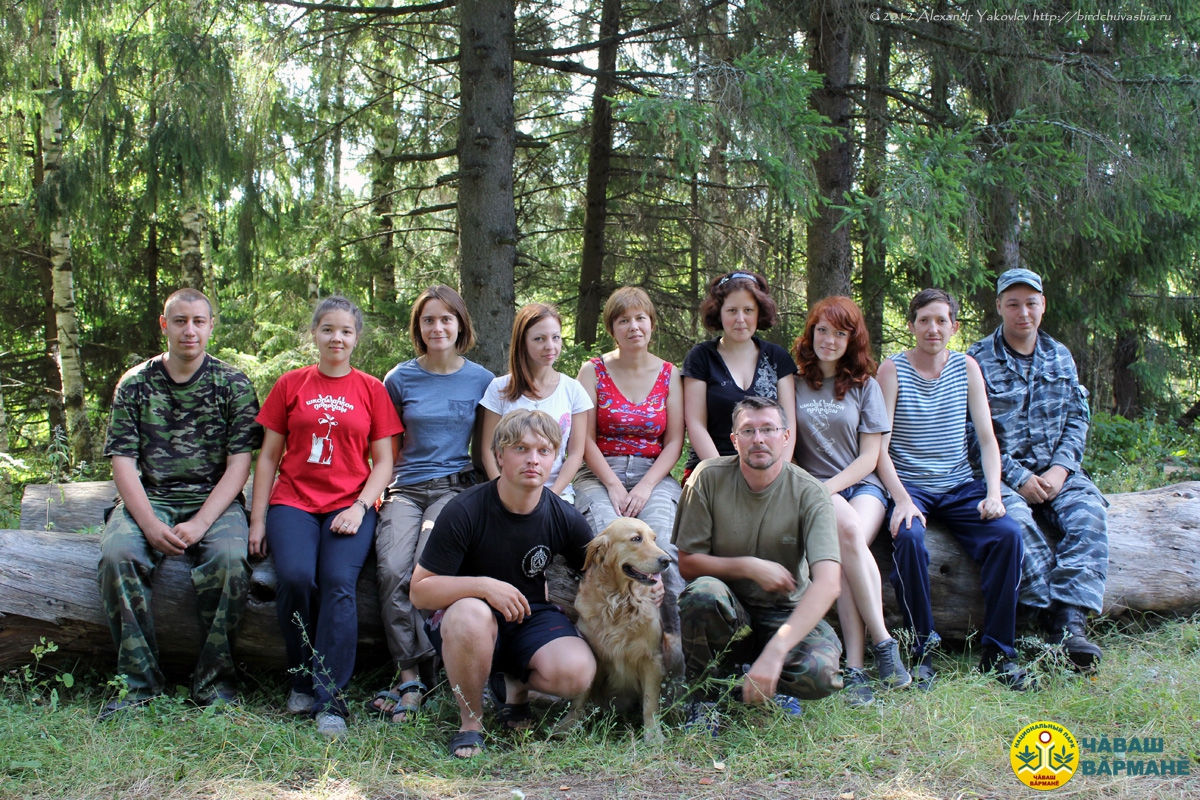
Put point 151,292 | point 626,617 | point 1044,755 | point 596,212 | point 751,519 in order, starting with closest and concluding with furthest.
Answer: point 1044,755
point 626,617
point 751,519
point 596,212
point 151,292

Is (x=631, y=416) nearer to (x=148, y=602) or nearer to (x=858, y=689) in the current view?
(x=858, y=689)

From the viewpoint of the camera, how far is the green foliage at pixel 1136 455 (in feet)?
25.1

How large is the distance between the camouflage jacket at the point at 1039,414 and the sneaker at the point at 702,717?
8.21ft

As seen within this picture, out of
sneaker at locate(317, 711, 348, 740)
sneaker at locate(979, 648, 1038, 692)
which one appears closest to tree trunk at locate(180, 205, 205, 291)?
sneaker at locate(317, 711, 348, 740)

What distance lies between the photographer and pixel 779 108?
6.06 meters

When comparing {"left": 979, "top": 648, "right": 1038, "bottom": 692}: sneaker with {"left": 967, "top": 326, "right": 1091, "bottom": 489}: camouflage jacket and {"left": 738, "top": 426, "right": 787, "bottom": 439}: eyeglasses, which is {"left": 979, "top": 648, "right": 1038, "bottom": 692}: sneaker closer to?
{"left": 967, "top": 326, "right": 1091, "bottom": 489}: camouflage jacket

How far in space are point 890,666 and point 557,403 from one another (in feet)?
7.32

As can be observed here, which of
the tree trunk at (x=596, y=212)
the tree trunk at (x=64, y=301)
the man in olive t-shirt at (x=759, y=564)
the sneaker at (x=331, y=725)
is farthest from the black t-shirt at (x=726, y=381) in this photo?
the tree trunk at (x=64, y=301)

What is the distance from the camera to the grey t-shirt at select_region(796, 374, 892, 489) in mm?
4480

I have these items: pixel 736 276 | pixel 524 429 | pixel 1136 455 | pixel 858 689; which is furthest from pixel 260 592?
pixel 1136 455

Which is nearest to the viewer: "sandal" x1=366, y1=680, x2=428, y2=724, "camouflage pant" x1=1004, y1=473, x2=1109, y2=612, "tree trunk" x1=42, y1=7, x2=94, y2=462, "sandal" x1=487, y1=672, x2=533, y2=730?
"sandal" x1=487, y1=672, x2=533, y2=730

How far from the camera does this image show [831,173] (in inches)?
306

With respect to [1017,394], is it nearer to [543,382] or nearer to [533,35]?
[543,382]

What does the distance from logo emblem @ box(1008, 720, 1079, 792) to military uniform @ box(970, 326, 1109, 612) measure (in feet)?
3.99
